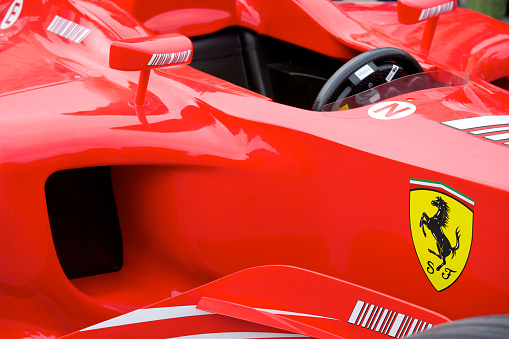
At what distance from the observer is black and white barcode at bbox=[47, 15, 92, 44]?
2.11 meters

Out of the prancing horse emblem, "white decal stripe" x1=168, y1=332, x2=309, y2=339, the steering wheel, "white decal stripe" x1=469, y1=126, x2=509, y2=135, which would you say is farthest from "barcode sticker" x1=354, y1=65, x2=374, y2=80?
"white decal stripe" x1=168, y1=332, x2=309, y2=339

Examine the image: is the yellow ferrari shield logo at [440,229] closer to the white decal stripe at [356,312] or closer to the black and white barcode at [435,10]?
the white decal stripe at [356,312]

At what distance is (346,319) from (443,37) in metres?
1.61

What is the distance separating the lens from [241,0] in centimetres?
274

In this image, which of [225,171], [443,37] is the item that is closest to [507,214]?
[225,171]

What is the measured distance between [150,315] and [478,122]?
86 cm

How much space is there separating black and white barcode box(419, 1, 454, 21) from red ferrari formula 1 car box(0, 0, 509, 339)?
0.23 m

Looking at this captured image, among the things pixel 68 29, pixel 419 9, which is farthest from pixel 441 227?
pixel 68 29

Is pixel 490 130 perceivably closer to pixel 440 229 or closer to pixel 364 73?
pixel 440 229

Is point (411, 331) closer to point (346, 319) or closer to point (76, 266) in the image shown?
point (346, 319)

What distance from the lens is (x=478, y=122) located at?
5.21 ft

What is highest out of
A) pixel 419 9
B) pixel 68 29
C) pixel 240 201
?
pixel 419 9

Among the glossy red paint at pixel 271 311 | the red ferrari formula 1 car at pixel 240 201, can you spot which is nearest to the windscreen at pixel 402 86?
the red ferrari formula 1 car at pixel 240 201

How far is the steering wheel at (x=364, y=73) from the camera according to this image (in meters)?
1.89
